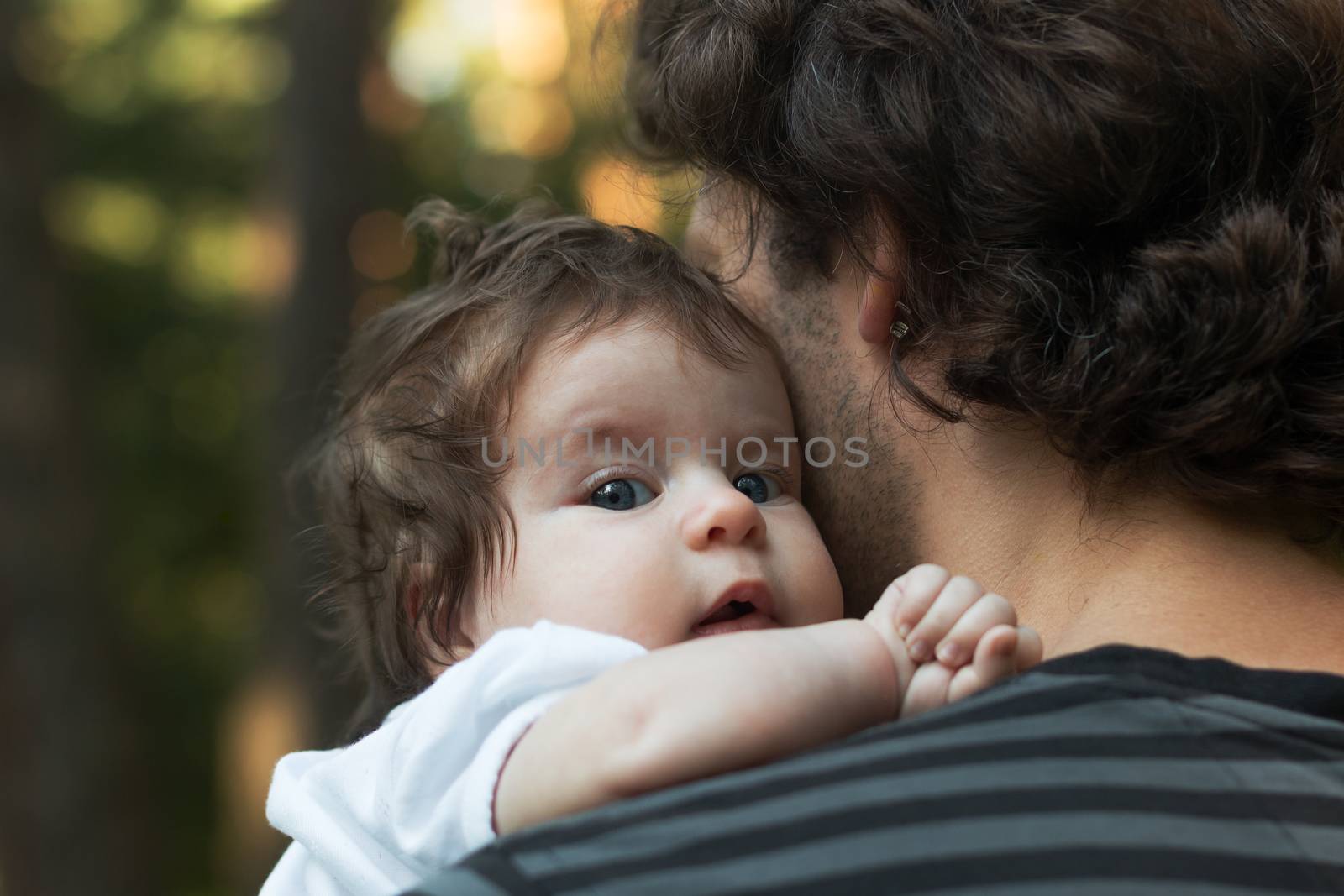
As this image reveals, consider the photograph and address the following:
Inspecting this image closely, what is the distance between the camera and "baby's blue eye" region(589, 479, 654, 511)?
177 centimetres

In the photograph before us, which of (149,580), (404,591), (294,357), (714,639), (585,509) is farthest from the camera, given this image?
(149,580)

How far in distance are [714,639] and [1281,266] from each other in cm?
80

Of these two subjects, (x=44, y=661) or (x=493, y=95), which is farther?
(x=493, y=95)

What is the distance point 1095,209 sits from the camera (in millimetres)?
1573

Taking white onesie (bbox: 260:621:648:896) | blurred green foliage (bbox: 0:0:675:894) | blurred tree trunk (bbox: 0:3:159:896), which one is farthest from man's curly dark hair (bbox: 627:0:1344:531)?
blurred green foliage (bbox: 0:0:675:894)

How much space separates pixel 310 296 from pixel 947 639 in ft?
16.6

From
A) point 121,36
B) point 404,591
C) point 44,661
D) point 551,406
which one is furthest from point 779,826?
point 121,36

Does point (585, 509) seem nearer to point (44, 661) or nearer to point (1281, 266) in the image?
point (1281, 266)

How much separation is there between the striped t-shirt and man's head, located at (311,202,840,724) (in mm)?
537

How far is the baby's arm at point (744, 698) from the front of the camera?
1.22 metres

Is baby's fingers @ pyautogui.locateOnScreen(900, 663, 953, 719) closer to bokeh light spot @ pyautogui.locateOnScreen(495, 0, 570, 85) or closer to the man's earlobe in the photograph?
the man's earlobe

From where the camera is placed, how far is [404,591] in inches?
76.6

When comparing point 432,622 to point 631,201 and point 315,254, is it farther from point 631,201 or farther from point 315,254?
point 315,254

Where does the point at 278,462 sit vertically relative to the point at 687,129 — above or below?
below
